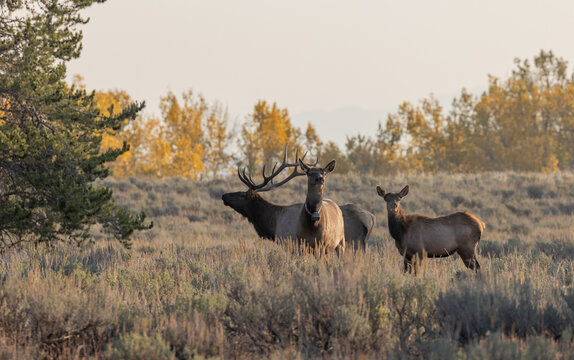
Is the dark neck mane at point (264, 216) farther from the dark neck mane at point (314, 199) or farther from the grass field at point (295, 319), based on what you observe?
the grass field at point (295, 319)

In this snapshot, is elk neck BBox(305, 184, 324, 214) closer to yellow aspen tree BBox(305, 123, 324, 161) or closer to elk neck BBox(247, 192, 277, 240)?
elk neck BBox(247, 192, 277, 240)

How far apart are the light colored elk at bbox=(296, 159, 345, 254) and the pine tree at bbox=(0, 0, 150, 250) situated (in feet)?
8.51

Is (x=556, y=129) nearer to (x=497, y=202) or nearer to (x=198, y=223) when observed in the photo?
(x=497, y=202)

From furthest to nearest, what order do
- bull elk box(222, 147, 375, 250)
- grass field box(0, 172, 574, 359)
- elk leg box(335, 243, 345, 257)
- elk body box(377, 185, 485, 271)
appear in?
bull elk box(222, 147, 375, 250)
elk leg box(335, 243, 345, 257)
elk body box(377, 185, 485, 271)
grass field box(0, 172, 574, 359)

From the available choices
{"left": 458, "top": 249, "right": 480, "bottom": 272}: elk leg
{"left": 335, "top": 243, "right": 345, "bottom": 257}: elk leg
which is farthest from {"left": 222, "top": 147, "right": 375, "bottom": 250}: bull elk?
{"left": 458, "top": 249, "right": 480, "bottom": 272}: elk leg

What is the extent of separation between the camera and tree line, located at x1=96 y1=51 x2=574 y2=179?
155 feet

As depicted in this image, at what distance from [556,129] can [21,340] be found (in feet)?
164

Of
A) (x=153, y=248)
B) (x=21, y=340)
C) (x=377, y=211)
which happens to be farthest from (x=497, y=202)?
(x=21, y=340)

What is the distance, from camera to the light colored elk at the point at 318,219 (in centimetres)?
926

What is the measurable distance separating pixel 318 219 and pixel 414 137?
44381mm

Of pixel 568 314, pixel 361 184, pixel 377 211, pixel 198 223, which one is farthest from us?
pixel 361 184

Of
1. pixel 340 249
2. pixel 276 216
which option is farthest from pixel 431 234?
pixel 276 216

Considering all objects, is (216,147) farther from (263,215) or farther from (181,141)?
(263,215)

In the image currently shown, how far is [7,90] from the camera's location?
9883 millimetres
